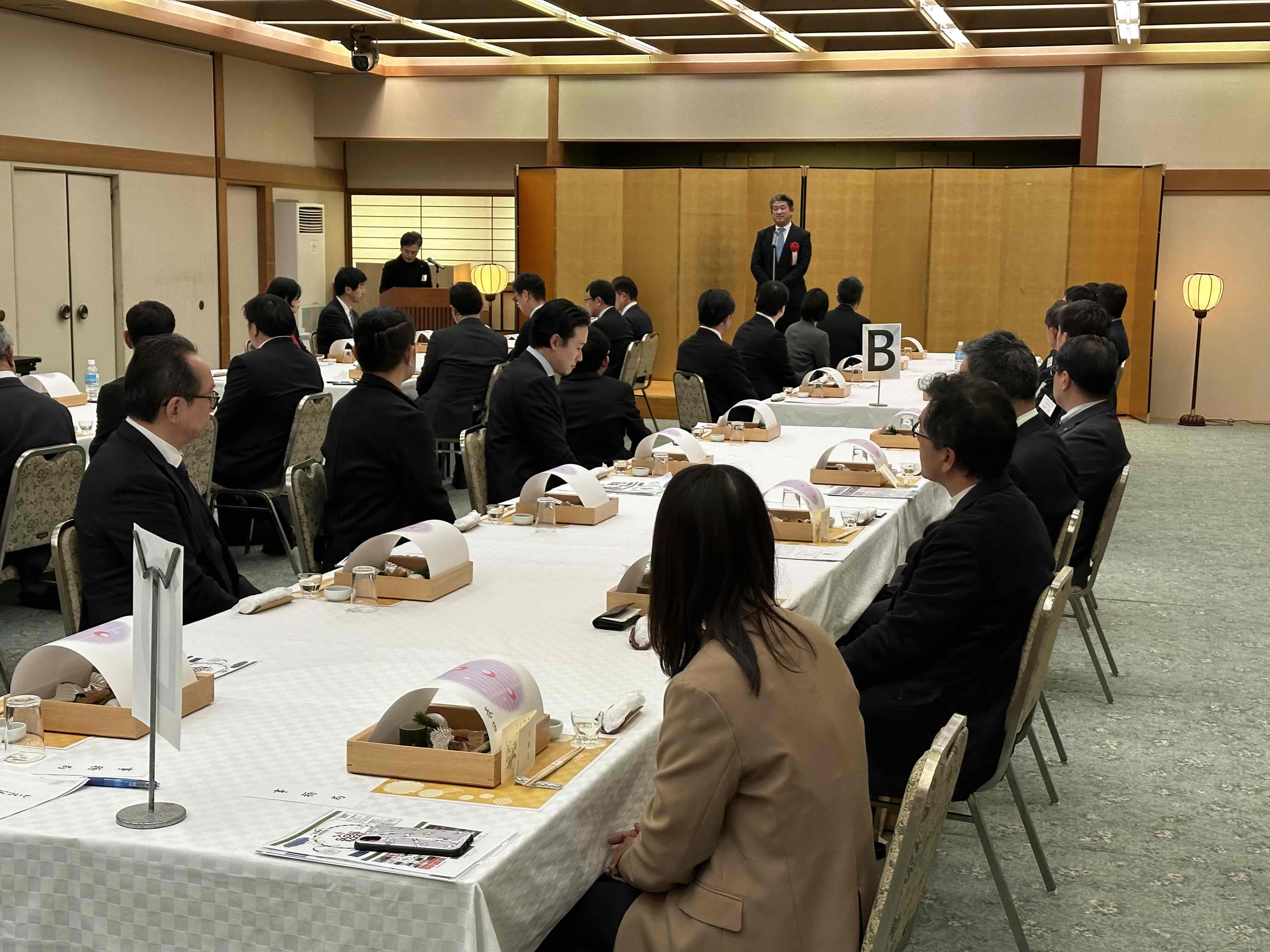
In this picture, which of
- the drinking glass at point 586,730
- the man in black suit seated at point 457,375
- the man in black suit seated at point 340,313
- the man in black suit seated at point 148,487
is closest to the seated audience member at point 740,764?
the drinking glass at point 586,730

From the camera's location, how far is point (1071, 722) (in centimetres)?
457

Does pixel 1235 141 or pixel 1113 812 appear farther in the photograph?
pixel 1235 141

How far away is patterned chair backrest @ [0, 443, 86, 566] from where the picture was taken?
15.4 ft

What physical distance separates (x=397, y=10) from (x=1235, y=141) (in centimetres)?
784

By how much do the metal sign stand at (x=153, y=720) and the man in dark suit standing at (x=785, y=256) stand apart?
32.5 feet

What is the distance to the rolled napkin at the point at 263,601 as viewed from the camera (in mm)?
3000

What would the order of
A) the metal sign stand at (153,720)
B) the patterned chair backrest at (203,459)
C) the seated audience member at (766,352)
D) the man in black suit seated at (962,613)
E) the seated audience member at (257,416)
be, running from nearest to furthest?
the metal sign stand at (153,720)
the man in black suit seated at (962,613)
the patterned chair backrest at (203,459)
the seated audience member at (257,416)
the seated audience member at (766,352)

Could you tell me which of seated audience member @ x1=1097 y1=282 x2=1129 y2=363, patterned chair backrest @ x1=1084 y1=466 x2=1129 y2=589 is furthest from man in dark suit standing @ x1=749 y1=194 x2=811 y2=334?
patterned chair backrest @ x1=1084 y1=466 x2=1129 y2=589

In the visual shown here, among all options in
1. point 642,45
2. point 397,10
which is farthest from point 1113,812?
point 642,45

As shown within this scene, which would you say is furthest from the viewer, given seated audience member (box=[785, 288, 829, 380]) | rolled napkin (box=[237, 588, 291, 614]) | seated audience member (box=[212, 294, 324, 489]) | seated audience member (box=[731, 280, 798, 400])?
seated audience member (box=[785, 288, 829, 380])

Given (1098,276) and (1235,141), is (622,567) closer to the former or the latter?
(1098,276)

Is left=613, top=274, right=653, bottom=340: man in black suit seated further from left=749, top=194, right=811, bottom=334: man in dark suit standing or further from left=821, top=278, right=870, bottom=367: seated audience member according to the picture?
left=821, top=278, right=870, bottom=367: seated audience member

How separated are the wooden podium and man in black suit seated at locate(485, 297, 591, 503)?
6910mm

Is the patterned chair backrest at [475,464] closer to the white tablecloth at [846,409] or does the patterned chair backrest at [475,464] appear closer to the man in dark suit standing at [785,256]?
the white tablecloth at [846,409]
